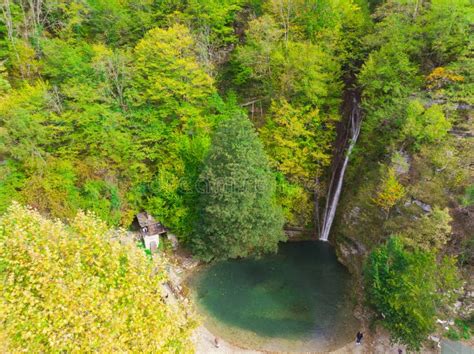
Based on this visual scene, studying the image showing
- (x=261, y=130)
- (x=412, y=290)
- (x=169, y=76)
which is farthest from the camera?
(x=261, y=130)

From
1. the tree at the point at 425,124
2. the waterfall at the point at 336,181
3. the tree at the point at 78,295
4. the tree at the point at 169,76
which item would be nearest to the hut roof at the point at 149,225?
the tree at the point at 169,76

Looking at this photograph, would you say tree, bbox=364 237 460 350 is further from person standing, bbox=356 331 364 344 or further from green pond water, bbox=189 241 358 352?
green pond water, bbox=189 241 358 352

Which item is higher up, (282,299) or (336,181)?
(336,181)

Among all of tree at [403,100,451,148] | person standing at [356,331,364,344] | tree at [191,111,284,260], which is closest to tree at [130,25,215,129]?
tree at [191,111,284,260]

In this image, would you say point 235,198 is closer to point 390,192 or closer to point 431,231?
point 390,192

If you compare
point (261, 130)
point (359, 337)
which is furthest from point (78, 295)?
point (261, 130)

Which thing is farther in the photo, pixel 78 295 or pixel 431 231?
pixel 431 231

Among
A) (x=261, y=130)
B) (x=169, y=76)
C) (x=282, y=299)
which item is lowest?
(x=282, y=299)

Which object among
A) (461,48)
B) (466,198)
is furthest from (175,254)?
(461,48)
